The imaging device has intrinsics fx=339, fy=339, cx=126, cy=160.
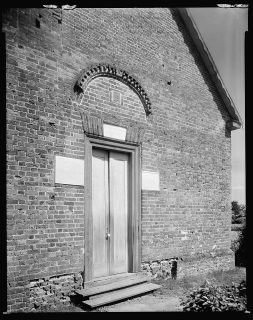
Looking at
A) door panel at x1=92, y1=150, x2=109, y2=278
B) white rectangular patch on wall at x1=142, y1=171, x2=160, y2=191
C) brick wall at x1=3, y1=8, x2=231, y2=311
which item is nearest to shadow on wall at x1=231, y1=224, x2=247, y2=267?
brick wall at x1=3, y1=8, x2=231, y2=311

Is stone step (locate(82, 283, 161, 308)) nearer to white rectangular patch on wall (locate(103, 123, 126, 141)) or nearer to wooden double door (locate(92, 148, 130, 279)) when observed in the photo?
wooden double door (locate(92, 148, 130, 279))

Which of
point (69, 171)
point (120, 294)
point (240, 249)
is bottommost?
point (240, 249)

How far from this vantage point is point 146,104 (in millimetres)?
7746

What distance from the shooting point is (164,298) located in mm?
6395

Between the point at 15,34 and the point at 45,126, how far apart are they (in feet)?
5.09

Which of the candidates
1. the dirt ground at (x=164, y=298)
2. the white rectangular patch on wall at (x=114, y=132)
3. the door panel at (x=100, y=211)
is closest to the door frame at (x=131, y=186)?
the white rectangular patch on wall at (x=114, y=132)

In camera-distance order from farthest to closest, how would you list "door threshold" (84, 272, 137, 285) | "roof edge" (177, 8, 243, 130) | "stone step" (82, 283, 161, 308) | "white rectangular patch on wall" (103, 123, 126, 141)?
"roof edge" (177, 8, 243, 130)
"white rectangular patch on wall" (103, 123, 126, 141)
"door threshold" (84, 272, 137, 285)
"stone step" (82, 283, 161, 308)

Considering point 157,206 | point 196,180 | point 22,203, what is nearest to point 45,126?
point 22,203

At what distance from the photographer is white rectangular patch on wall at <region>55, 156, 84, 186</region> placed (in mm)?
5922

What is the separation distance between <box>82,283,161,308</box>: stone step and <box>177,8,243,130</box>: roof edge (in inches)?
220

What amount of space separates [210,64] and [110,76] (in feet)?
12.2

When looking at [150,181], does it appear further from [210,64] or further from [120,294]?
[210,64]

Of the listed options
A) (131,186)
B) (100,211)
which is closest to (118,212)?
(100,211)

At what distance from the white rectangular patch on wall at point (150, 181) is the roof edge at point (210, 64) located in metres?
3.63
